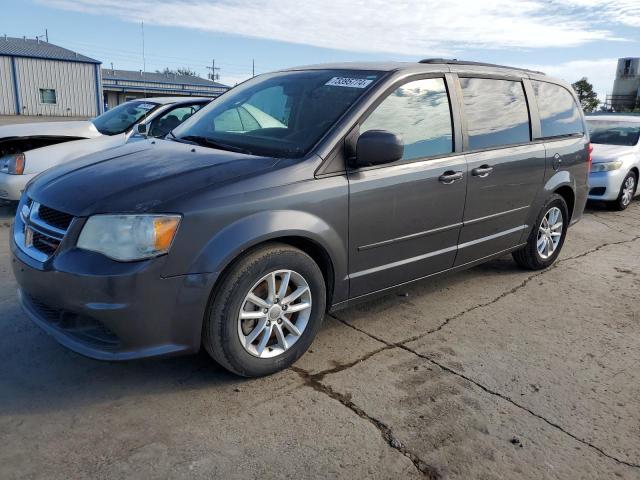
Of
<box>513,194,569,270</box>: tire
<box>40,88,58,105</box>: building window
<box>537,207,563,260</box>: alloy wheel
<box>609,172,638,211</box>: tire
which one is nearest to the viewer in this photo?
<box>513,194,569,270</box>: tire

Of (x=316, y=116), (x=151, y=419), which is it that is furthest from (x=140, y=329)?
(x=316, y=116)

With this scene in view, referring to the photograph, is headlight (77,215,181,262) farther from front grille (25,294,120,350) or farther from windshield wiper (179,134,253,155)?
windshield wiper (179,134,253,155)

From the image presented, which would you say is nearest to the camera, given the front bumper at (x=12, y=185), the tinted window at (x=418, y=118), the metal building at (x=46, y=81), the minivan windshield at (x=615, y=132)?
the tinted window at (x=418, y=118)

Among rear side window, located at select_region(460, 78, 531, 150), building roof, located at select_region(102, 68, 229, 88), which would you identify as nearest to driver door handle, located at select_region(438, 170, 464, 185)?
rear side window, located at select_region(460, 78, 531, 150)

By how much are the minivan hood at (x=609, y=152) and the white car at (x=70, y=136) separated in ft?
20.5

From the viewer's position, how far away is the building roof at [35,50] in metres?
39.2

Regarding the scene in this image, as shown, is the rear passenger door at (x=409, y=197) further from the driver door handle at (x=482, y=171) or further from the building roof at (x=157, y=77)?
the building roof at (x=157, y=77)

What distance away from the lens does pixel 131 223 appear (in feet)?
8.41

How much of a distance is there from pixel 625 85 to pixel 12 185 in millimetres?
52151

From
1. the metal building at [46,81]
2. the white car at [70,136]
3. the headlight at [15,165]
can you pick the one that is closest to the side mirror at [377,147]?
the white car at [70,136]

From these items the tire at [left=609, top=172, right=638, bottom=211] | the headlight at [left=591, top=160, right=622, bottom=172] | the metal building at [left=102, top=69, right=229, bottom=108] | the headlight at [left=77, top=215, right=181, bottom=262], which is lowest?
the tire at [left=609, top=172, right=638, bottom=211]

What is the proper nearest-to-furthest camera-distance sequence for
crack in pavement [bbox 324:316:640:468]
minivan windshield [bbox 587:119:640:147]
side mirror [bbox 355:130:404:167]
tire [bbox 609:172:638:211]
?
crack in pavement [bbox 324:316:640:468]
side mirror [bbox 355:130:404:167]
tire [bbox 609:172:638:211]
minivan windshield [bbox 587:119:640:147]

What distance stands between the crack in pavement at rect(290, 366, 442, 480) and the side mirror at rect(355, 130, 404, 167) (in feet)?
4.02

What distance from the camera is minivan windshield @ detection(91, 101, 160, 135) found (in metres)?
7.35
